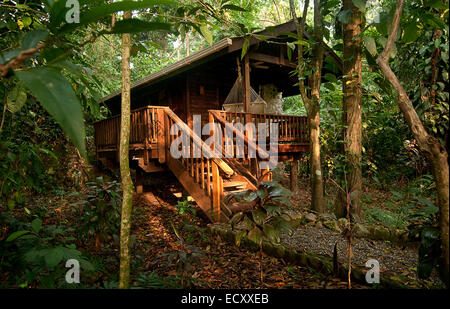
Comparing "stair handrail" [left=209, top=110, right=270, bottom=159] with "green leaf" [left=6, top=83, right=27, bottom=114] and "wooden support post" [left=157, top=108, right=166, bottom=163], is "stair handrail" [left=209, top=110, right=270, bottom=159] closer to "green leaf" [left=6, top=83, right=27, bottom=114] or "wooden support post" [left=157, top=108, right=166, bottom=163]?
"wooden support post" [left=157, top=108, right=166, bottom=163]

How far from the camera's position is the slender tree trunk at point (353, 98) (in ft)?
14.5

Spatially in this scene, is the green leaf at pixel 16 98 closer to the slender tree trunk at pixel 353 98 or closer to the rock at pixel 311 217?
the slender tree trunk at pixel 353 98

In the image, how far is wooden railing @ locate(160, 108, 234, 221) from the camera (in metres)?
4.41

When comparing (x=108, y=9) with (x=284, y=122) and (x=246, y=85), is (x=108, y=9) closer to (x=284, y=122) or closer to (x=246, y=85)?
(x=246, y=85)

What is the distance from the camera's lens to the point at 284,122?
24.8ft

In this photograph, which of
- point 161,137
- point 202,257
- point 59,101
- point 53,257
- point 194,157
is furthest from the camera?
point 161,137

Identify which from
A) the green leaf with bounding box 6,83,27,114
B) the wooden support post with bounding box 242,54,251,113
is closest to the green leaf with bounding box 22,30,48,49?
the green leaf with bounding box 6,83,27,114

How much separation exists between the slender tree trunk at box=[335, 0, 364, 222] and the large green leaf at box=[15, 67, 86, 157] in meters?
4.78

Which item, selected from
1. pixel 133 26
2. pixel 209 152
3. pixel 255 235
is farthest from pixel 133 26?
pixel 209 152

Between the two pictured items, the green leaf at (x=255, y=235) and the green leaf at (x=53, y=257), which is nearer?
the green leaf at (x=53, y=257)

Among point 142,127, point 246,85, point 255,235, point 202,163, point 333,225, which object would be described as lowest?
point 333,225

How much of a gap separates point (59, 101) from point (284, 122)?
24.6 ft
